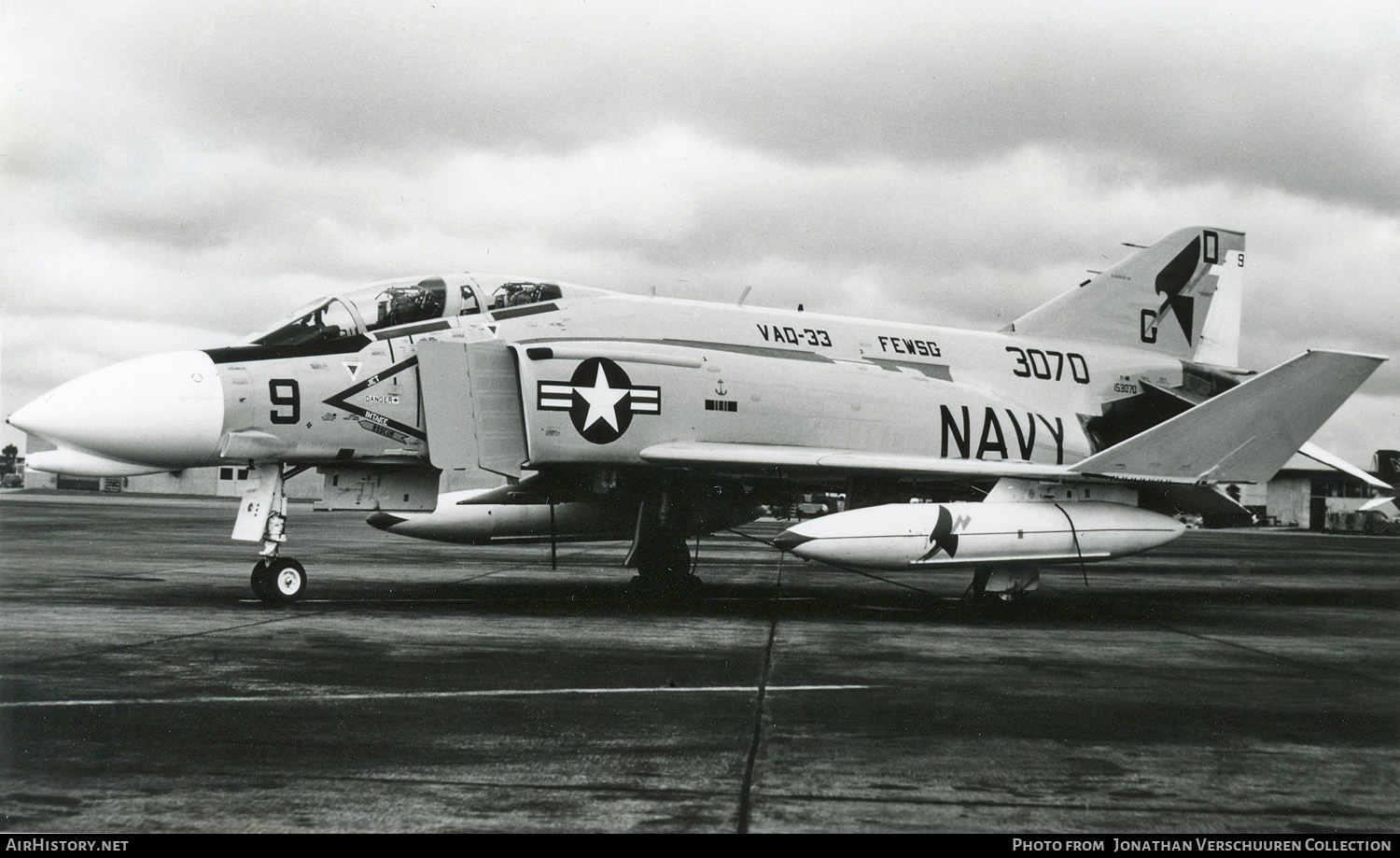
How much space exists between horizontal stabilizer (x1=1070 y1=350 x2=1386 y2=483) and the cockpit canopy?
6.10 metres

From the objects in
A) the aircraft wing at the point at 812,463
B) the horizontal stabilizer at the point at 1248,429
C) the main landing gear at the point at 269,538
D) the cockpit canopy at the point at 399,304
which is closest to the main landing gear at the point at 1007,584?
the aircraft wing at the point at 812,463

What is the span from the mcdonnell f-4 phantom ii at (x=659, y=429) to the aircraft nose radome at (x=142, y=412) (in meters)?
0.02

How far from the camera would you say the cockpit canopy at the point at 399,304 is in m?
10.8

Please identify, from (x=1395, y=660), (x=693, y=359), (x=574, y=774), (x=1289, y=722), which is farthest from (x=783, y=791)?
(x=693, y=359)

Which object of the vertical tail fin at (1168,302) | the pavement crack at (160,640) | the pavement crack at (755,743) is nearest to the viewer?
the pavement crack at (755,743)

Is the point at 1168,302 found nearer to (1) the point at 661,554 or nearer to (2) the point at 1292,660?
(1) the point at 661,554

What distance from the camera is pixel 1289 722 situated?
591cm

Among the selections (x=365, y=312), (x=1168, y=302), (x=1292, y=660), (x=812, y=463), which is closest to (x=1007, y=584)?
(x=812, y=463)

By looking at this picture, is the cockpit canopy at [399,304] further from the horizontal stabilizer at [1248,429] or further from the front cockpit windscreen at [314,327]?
the horizontal stabilizer at [1248,429]

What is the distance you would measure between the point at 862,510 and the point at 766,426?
5.25 ft

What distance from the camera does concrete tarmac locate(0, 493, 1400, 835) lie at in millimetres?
4043

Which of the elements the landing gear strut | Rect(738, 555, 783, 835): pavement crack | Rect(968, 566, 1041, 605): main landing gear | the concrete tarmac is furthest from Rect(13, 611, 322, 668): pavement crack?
Rect(968, 566, 1041, 605): main landing gear

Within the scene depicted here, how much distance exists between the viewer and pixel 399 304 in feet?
37.1

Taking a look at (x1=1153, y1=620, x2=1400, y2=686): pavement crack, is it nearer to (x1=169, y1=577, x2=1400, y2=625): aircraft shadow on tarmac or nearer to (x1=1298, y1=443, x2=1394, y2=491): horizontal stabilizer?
(x1=169, y1=577, x2=1400, y2=625): aircraft shadow on tarmac
